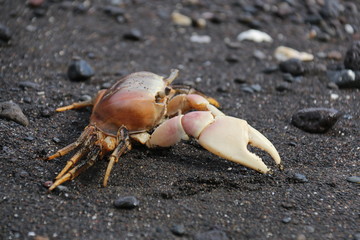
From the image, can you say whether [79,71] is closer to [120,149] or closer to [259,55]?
[120,149]

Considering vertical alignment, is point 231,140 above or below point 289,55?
above

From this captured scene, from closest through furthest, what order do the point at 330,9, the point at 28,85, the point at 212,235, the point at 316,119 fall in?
the point at 212,235
the point at 316,119
the point at 28,85
the point at 330,9

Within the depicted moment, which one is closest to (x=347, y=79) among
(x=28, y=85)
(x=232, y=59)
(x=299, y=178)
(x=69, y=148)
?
(x=232, y=59)

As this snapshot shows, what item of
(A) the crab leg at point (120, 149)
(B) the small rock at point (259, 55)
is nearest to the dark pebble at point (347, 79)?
(B) the small rock at point (259, 55)

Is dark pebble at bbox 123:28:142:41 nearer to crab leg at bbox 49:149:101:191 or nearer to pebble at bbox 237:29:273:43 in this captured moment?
pebble at bbox 237:29:273:43

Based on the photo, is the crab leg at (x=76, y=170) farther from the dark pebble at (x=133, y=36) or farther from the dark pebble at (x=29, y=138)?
the dark pebble at (x=133, y=36)

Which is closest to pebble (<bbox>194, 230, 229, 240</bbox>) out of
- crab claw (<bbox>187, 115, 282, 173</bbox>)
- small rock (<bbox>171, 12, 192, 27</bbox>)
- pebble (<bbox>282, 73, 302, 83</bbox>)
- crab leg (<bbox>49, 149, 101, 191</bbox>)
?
crab claw (<bbox>187, 115, 282, 173</bbox>)

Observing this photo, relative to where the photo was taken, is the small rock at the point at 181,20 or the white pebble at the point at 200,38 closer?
the white pebble at the point at 200,38
